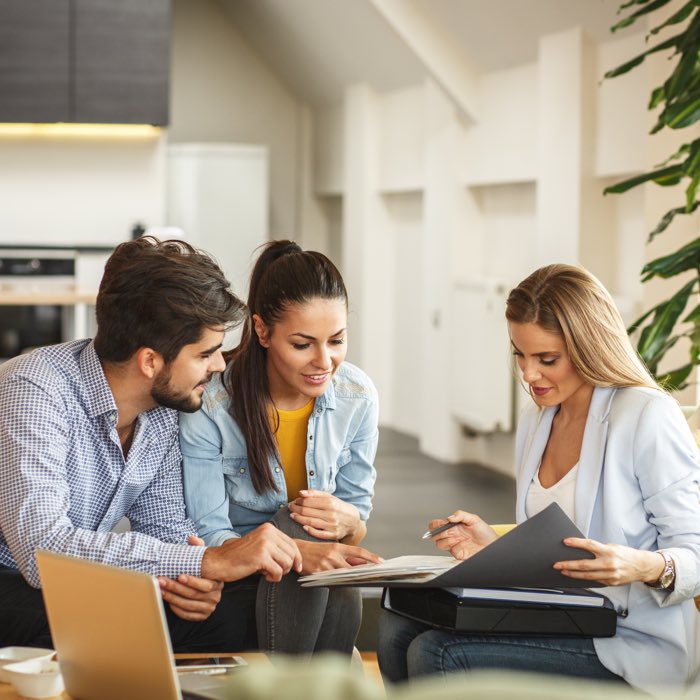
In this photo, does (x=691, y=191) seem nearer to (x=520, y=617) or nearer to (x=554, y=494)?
(x=554, y=494)

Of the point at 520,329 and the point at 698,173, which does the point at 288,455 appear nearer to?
the point at 520,329

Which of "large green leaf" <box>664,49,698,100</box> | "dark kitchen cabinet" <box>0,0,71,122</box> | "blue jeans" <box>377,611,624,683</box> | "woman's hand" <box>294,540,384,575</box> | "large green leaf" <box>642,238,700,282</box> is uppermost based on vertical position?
"dark kitchen cabinet" <box>0,0,71,122</box>

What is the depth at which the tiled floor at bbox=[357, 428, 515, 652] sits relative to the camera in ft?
15.5

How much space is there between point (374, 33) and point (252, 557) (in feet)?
19.0

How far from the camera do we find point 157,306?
6.58ft

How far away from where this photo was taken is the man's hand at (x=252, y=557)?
6.16 feet

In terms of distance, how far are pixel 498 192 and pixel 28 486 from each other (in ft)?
16.5

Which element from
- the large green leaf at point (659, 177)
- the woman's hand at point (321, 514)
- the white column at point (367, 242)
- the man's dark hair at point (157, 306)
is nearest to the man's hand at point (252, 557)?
the woman's hand at point (321, 514)

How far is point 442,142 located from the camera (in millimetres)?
6855

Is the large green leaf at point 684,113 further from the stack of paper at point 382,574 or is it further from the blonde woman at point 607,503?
the stack of paper at point 382,574

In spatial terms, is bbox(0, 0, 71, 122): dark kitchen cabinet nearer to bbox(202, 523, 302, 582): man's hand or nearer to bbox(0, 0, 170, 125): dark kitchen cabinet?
bbox(0, 0, 170, 125): dark kitchen cabinet

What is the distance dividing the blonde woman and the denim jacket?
1.08 ft

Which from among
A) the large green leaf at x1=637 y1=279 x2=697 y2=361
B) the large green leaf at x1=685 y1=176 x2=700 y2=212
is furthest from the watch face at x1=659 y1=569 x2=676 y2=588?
the large green leaf at x1=685 y1=176 x2=700 y2=212

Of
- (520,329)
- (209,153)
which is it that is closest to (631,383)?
(520,329)
